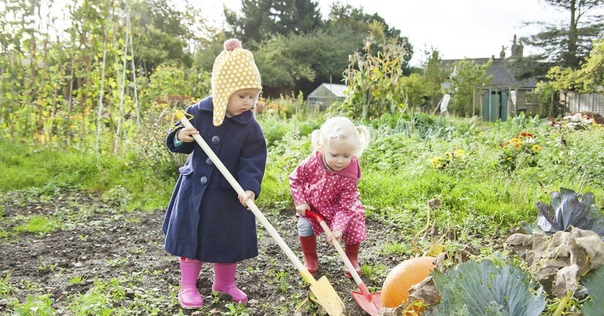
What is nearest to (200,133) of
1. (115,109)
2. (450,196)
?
(450,196)

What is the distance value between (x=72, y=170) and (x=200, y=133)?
3972 mm

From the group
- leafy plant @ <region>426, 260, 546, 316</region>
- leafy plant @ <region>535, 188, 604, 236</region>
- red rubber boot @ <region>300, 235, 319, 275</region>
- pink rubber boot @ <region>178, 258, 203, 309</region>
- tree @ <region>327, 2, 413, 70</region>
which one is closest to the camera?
leafy plant @ <region>426, 260, 546, 316</region>

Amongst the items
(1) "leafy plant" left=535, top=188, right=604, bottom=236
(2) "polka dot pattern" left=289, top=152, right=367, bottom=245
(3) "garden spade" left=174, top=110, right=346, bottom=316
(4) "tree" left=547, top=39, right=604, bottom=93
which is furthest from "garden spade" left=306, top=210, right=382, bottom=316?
(4) "tree" left=547, top=39, right=604, bottom=93

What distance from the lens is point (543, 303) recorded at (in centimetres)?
154

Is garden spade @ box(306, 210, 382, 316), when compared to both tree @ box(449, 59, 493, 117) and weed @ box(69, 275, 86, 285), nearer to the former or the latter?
weed @ box(69, 275, 86, 285)

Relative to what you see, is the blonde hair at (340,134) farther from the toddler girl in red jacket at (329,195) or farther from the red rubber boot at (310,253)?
the red rubber boot at (310,253)

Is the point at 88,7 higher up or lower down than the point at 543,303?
higher up

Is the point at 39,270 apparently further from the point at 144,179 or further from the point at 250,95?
the point at 144,179

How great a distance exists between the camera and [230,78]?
261 centimetres

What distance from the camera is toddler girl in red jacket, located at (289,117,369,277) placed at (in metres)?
3.15

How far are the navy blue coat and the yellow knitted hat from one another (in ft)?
0.48

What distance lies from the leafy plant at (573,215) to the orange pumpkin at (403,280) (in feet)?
1.86

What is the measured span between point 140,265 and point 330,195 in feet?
4.13

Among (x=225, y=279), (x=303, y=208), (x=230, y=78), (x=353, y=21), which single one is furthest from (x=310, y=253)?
(x=353, y=21)
